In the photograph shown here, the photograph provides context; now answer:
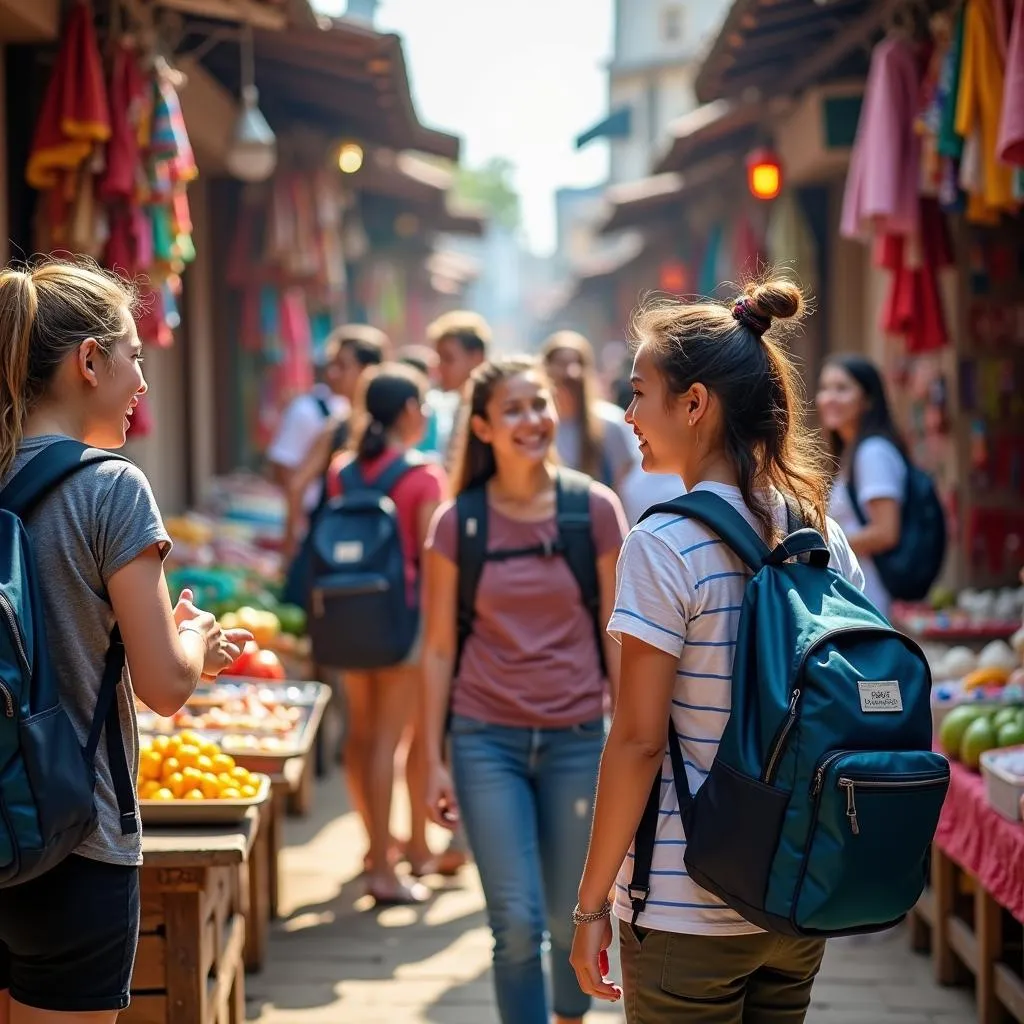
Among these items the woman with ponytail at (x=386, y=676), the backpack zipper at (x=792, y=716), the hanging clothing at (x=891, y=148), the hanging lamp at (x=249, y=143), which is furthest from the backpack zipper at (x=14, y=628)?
the hanging lamp at (x=249, y=143)

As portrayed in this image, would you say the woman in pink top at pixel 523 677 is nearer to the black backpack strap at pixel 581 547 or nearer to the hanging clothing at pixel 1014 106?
the black backpack strap at pixel 581 547

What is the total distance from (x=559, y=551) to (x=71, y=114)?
3.08 m

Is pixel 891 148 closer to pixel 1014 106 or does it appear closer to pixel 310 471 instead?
pixel 1014 106

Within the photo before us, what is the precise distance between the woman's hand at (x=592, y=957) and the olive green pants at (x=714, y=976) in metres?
0.03

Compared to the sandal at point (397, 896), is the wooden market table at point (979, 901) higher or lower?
higher

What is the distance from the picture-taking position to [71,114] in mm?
5875

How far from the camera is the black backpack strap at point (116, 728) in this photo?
2.54 metres

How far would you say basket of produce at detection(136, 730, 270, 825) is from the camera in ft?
12.1

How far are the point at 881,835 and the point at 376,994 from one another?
9.85 ft

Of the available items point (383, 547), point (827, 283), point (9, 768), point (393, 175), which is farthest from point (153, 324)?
point (393, 175)

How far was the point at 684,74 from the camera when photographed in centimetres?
3606

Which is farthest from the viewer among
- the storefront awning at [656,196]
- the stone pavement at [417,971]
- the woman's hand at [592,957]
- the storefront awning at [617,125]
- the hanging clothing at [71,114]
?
the storefront awning at [617,125]

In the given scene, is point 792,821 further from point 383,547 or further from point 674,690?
point 383,547

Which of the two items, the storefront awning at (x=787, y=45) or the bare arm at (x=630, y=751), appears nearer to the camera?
the bare arm at (x=630, y=751)
